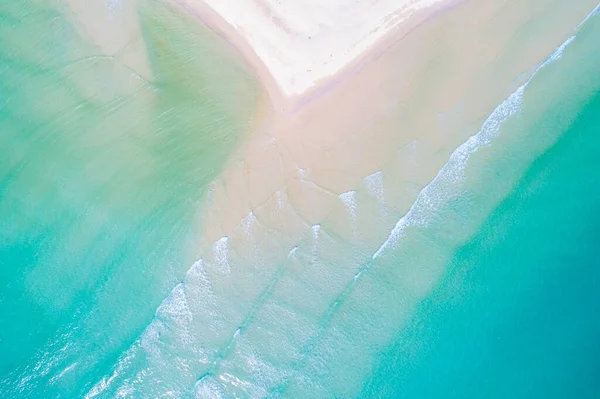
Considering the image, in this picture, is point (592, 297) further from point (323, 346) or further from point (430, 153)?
point (323, 346)

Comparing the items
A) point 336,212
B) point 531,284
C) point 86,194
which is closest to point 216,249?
point 336,212

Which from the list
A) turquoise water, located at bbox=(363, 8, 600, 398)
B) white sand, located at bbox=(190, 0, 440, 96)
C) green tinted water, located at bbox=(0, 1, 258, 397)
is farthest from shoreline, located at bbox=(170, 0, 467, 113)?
turquoise water, located at bbox=(363, 8, 600, 398)

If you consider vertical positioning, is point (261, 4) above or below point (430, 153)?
above

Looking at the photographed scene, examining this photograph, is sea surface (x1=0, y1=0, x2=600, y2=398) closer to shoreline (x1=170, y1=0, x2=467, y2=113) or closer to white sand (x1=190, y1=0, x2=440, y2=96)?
shoreline (x1=170, y1=0, x2=467, y2=113)

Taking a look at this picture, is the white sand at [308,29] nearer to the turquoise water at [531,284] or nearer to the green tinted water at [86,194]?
the green tinted water at [86,194]

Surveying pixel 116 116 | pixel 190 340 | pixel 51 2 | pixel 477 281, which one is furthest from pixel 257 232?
pixel 51 2

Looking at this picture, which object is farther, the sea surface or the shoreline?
the shoreline
